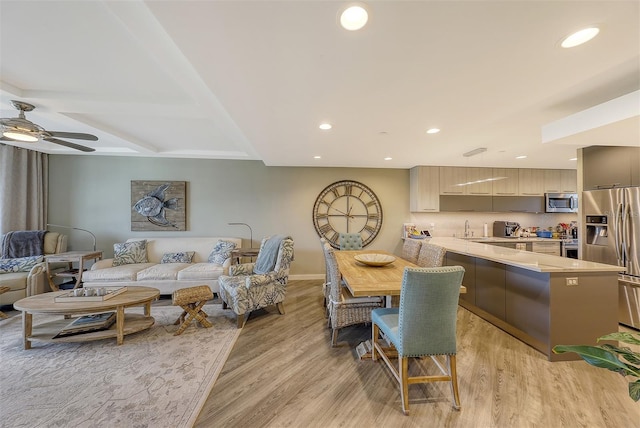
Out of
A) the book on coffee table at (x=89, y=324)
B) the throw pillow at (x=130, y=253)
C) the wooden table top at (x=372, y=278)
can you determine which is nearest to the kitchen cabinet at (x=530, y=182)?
the wooden table top at (x=372, y=278)

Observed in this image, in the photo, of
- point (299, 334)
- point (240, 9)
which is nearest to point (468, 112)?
point (240, 9)

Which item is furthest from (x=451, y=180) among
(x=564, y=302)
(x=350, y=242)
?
(x=564, y=302)

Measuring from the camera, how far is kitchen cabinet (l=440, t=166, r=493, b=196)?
15.9 feet

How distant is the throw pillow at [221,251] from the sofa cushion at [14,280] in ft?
7.74

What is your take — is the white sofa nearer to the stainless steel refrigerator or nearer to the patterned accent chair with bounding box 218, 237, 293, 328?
the patterned accent chair with bounding box 218, 237, 293, 328

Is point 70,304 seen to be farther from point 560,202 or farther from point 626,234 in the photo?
point 560,202

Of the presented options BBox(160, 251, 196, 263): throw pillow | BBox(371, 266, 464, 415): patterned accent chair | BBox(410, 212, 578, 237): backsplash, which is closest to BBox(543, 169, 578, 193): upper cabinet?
BBox(410, 212, 578, 237): backsplash

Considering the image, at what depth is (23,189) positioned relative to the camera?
13.0 feet

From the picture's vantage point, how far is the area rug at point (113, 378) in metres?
1.59

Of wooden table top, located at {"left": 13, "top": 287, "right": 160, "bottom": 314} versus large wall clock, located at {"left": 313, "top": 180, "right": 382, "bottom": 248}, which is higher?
large wall clock, located at {"left": 313, "top": 180, "right": 382, "bottom": 248}

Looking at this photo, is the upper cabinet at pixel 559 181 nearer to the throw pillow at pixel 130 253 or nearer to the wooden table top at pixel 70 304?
the wooden table top at pixel 70 304

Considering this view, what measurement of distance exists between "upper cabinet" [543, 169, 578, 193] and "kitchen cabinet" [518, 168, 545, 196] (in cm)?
12

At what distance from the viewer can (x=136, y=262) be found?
13.3 ft

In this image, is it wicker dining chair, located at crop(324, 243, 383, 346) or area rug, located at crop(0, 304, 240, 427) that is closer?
area rug, located at crop(0, 304, 240, 427)
